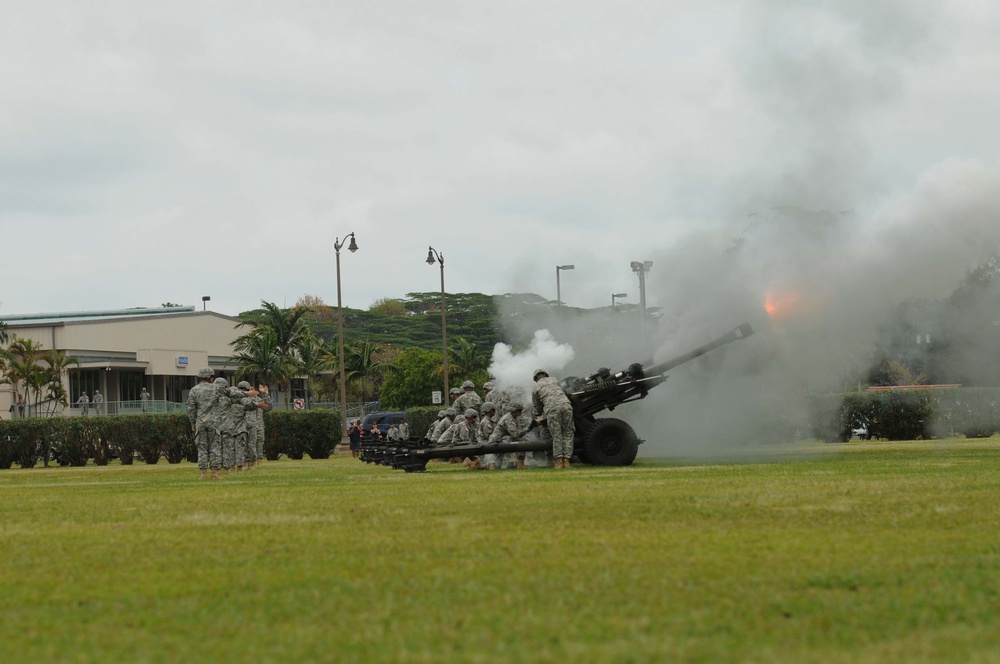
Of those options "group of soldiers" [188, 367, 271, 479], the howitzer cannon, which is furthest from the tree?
the howitzer cannon

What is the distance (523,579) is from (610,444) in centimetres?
1603

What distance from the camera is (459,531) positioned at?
10.9 meters

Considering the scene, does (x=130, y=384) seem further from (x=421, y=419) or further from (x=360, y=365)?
(x=421, y=419)

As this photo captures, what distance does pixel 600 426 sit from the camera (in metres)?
23.8

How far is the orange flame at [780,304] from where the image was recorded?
27125mm

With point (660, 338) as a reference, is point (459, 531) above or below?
below

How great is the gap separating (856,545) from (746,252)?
18766 millimetres

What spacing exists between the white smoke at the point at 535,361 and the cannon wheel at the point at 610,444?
701 centimetres

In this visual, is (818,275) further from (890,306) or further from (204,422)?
(204,422)

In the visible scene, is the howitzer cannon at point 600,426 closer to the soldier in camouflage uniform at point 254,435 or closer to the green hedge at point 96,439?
the soldier in camouflage uniform at point 254,435

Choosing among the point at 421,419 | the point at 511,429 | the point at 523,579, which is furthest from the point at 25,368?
the point at 523,579

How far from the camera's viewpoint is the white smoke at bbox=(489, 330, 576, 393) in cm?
3136

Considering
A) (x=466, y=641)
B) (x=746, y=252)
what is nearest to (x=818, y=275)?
(x=746, y=252)

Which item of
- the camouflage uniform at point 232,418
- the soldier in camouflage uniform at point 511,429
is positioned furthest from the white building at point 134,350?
the soldier in camouflage uniform at point 511,429
